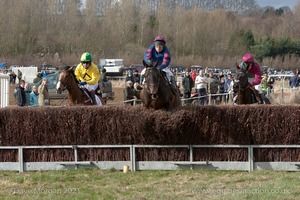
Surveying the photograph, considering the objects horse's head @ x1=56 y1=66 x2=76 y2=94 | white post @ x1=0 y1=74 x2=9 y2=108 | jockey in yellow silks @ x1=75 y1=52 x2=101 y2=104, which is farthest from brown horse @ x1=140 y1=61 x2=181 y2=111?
white post @ x1=0 y1=74 x2=9 y2=108

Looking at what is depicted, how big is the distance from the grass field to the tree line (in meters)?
57.7

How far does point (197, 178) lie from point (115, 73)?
4320 cm

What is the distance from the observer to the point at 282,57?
246ft

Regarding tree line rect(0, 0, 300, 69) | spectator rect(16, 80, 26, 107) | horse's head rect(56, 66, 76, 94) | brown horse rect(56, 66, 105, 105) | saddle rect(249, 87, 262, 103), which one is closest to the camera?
horse's head rect(56, 66, 76, 94)

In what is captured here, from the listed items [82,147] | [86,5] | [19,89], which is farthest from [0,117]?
[86,5]

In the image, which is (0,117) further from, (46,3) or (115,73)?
(46,3)

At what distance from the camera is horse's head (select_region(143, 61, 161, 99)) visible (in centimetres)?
1209

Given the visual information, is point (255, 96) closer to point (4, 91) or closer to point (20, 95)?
point (4, 91)

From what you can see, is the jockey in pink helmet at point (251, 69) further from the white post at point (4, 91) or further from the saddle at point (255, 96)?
the white post at point (4, 91)

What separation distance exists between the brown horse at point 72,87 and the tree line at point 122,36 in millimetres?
54568

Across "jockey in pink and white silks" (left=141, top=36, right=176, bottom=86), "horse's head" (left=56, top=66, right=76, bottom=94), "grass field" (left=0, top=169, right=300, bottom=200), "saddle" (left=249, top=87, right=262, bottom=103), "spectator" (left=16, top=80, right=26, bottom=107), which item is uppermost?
"jockey in pink and white silks" (left=141, top=36, right=176, bottom=86)

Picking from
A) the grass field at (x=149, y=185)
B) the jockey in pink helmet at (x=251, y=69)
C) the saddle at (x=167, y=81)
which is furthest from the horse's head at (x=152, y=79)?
the jockey in pink helmet at (x=251, y=69)

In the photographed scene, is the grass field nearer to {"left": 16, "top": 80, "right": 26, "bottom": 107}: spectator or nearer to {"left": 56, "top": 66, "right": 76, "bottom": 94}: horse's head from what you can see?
{"left": 56, "top": 66, "right": 76, "bottom": 94}: horse's head

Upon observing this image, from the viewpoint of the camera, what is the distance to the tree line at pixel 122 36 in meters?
73.2
